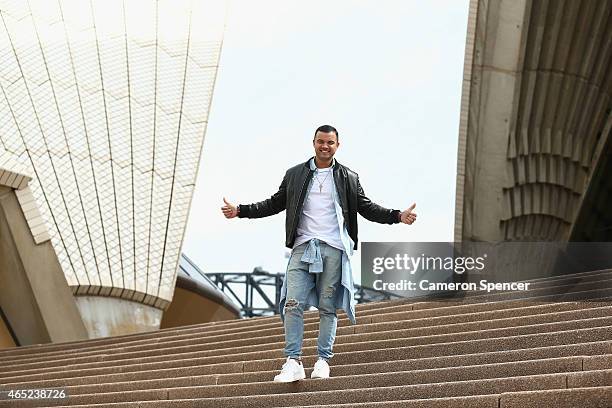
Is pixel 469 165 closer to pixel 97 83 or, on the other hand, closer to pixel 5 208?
pixel 97 83

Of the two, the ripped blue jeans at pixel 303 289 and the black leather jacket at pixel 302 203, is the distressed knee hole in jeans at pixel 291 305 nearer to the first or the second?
the ripped blue jeans at pixel 303 289

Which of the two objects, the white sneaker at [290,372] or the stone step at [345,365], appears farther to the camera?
the white sneaker at [290,372]

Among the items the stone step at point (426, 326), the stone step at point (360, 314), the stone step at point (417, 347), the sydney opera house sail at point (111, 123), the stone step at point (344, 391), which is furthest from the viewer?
the sydney opera house sail at point (111, 123)

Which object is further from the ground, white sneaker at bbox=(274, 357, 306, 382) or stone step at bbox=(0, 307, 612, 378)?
stone step at bbox=(0, 307, 612, 378)

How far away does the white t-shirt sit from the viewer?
486 cm

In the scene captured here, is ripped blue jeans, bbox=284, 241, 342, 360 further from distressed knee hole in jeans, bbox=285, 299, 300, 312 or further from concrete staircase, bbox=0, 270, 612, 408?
concrete staircase, bbox=0, 270, 612, 408

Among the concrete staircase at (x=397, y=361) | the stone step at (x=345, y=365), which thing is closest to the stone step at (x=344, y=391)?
the concrete staircase at (x=397, y=361)

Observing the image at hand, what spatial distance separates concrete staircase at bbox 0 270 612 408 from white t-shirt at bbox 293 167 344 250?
2.15 ft

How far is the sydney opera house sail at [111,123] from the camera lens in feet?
42.2

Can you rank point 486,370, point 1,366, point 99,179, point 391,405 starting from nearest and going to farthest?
point 391,405
point 486,370
point 1,366
point 99,179

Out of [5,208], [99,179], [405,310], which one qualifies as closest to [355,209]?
[405,310]

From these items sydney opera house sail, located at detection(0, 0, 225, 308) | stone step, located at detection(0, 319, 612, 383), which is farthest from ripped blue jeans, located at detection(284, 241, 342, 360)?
sydney opera house sail, located at detection(0, 0, 225, 308)

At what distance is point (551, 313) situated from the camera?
5738mm

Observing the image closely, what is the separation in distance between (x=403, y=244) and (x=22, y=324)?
6.60 metres
